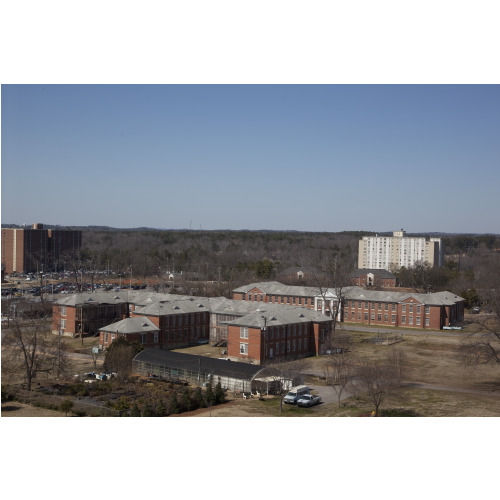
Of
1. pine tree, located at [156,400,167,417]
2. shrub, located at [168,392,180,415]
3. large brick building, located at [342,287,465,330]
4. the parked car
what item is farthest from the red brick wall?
the parked car

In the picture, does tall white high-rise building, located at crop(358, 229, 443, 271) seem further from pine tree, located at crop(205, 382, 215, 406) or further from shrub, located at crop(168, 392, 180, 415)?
shrub, located at crop(168, 392, 180, 415)

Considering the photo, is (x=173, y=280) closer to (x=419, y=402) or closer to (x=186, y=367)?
(x=186, y=367)

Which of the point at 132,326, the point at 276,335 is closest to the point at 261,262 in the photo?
the point at 132,326

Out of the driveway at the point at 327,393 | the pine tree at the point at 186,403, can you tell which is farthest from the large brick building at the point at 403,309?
the pine tree at the point at 186,403

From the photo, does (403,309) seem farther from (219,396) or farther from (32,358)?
(32,358)

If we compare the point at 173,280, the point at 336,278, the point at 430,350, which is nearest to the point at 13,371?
the point at 430,350

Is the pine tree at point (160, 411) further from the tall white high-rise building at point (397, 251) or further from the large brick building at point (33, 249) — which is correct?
the tall white high-rise building at point (397, 251)

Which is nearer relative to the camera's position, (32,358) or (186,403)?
(186,403)
